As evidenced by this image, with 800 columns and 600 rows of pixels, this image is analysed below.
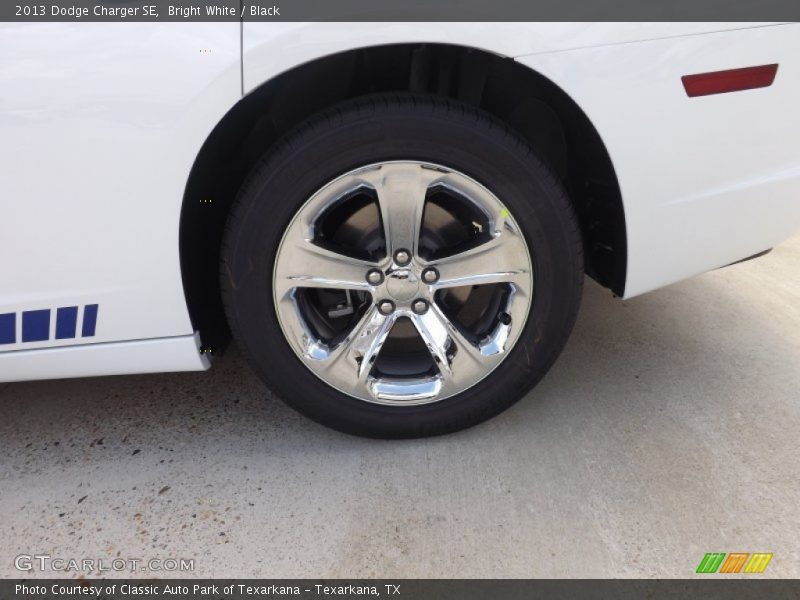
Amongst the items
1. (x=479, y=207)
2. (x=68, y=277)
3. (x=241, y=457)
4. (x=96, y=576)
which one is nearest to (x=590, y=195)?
(x=479, y=207)

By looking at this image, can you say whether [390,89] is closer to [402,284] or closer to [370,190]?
[370,190]

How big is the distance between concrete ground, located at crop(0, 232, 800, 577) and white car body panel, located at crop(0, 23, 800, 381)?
1.13 ft

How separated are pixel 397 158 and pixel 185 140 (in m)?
0.50

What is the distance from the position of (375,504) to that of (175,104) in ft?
3.62

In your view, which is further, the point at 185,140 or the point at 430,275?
the point at 430,275

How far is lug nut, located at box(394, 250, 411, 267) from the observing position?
1680 mm

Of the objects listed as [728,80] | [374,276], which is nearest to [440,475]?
[374,276]

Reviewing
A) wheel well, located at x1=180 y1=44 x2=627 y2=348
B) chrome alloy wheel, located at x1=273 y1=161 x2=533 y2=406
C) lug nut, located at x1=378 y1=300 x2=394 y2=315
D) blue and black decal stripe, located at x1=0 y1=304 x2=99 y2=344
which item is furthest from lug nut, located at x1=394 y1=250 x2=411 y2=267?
blue and black decal stripe, located at x1=0 y1=304 x2=99 y2=344

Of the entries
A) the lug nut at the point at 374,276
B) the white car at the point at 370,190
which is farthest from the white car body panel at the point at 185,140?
the lug nut at the point at 374,276

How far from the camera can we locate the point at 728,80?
1.51 meters

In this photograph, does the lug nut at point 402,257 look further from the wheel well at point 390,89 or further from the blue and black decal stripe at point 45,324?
the blue and black decal stripe at point 45,324

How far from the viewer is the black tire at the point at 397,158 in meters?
1.54

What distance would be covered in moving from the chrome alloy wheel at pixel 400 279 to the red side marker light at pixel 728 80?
530mm
